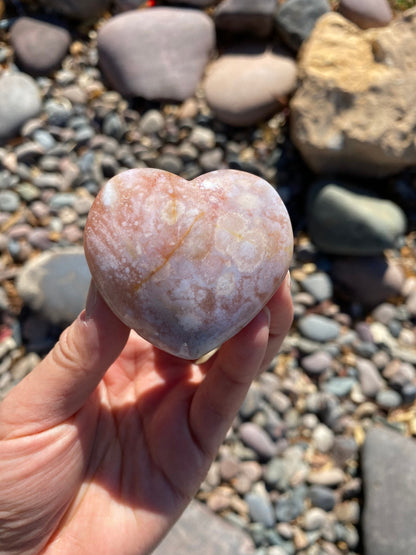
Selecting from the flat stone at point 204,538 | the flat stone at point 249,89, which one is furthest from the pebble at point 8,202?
the flat stone at point 204,538

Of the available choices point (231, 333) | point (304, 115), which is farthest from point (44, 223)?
point (231, 333)

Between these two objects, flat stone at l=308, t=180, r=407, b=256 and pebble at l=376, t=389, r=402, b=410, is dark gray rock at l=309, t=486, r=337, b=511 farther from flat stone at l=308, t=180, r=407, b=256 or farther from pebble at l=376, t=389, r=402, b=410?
flat stone at l=308, t=180, r=407, b=256

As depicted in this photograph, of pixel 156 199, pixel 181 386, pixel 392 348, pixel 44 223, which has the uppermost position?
pixel 156 199

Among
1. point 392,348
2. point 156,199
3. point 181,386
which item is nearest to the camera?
point 156,199

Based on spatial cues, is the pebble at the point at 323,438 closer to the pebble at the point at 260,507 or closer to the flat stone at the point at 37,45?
the pebble at the point at 260,507

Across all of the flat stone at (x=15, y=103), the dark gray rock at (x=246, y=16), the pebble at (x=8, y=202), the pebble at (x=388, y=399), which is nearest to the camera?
the pebble at (x=388, y=399)

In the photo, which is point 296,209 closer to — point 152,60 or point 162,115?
point 162,115

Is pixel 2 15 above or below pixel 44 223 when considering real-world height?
above
